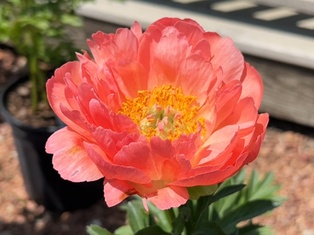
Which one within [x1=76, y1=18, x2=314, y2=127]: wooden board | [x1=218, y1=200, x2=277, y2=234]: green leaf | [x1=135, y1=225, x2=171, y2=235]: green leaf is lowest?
[x1=76, y1=18, x2=314, y2=127]: wooden board

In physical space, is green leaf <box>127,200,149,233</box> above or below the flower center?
below

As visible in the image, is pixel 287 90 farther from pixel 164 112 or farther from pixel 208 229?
pixel 164 112

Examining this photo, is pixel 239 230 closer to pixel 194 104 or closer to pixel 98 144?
pixel 194 104

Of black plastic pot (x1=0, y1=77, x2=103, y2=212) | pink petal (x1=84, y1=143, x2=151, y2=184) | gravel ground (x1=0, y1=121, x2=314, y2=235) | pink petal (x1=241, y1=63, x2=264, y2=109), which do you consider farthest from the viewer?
gravel ground (x1=0, y1=121, x2=314, y2=235)

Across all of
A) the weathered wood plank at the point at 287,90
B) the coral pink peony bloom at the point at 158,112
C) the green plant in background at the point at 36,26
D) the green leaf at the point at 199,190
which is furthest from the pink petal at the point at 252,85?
the weathered wood plank at the point at 287,90

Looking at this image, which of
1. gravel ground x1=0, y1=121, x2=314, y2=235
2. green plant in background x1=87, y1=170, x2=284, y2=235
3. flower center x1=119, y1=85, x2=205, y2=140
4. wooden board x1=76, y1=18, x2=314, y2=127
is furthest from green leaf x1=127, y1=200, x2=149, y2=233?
wooden board x1=76, y1=18, x2=314, y2=127

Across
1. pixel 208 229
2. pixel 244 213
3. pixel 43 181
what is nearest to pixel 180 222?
pixel 208 229

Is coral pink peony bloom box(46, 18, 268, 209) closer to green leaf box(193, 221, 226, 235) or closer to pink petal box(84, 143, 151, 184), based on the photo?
pink petal box(84, 143, 151, 184)
